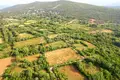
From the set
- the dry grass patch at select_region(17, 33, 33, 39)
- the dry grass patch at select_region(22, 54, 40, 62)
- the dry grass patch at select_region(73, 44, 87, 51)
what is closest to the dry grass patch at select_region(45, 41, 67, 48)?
the dry grass patch at select_region(73, 44, 87, 51)

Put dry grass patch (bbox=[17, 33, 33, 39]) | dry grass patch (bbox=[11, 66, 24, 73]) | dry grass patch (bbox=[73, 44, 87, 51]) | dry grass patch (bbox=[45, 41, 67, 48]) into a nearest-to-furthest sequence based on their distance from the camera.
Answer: dry grass patch (bbox=[11, 66, 24, 73]) < dry grass patch (bbox=[73, 44, 87, 51]) < dry grass patch (bbox=[45, 41, 67, 48]) < dry grass patch (bbox=[17, 33, 33, 39])

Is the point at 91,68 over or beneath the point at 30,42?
over

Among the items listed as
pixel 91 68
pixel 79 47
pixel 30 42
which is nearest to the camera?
pixel 91 68

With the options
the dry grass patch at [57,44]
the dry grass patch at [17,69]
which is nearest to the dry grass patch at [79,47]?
the dry grass patch at [57,44]

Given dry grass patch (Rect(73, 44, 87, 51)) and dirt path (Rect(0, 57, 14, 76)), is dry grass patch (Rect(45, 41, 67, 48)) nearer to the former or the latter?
dry grass patch (Rect(73, 44, 87, 51))

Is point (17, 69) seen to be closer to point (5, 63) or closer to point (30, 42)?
point (5, 63)

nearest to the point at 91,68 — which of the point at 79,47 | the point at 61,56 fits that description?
the point at 61,56

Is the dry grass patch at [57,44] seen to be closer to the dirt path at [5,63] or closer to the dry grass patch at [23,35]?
the dry grass patch at [23,35]
